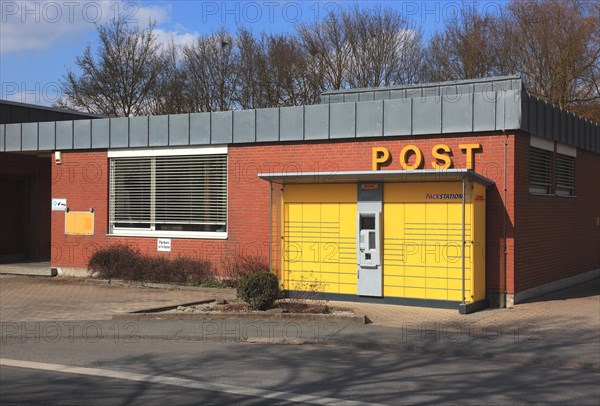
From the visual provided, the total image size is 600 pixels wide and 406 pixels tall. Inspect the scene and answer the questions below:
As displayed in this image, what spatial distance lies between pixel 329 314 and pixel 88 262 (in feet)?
31.5

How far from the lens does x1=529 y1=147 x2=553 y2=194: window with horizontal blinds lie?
15.5m

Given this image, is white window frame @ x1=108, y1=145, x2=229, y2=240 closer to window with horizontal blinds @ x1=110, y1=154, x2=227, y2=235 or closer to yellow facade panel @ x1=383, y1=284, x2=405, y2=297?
window with horizontal blinds @ x1=110, y1=154, x2=227, y2=235

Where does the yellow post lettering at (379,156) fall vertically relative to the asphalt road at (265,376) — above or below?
above

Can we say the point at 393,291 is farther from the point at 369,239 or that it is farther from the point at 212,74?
the point at 212,74

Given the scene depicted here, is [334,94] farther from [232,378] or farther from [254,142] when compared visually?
[232,378]

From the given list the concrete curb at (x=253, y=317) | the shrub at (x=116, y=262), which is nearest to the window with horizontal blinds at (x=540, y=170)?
the concrete curb at (x=253, y=317)

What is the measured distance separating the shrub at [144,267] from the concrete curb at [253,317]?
15.1ft

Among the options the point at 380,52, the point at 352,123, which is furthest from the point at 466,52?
the point at 352,123

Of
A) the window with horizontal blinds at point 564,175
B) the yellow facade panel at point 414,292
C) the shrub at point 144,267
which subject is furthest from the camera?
the shrub at point 144,267

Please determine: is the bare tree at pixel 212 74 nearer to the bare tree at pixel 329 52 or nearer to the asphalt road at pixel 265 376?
the bare tree at pixel 329 52

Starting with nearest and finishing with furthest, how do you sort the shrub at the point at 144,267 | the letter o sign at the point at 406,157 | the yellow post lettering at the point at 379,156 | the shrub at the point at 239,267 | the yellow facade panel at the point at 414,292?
1. the yellow facade panel at the point at 414,292
2. the letter o sign at the point at 406,157
3. the yellow post lettering at the point at 379,156
4. the shrub at the point at 239,267
5. the shrub at the point at 144,267

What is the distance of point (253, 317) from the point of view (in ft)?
41.2

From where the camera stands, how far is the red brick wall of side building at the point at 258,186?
14.2 meters

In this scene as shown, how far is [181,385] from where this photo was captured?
7957mm
